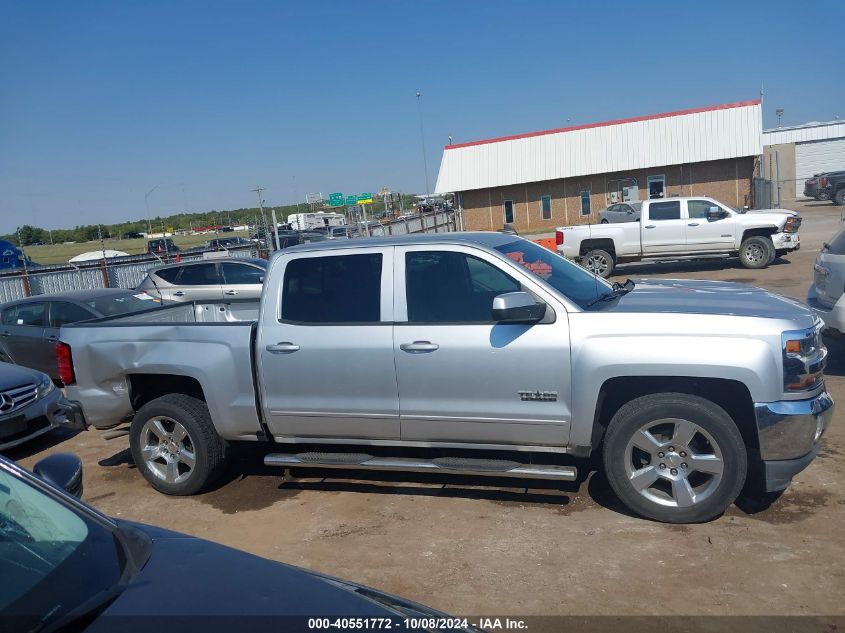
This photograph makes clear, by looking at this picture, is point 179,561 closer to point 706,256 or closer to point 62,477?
point 62,477

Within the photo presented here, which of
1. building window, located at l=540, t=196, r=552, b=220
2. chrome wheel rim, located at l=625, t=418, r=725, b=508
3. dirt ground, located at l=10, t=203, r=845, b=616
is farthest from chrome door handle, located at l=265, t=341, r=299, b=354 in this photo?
building window, located at l=540, t=196, r=552, b=220

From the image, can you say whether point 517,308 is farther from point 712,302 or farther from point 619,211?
point 619,211

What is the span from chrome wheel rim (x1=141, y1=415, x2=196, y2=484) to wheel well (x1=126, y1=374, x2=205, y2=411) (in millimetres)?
286

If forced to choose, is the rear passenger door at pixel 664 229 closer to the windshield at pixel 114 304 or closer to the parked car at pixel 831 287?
the parked car at pixel 831 287

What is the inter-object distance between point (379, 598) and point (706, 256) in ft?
57.6

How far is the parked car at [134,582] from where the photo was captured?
2.18 metres

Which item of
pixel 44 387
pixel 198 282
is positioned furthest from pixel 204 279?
pixel 44 387

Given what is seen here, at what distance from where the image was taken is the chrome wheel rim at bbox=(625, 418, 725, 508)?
15.4 ft

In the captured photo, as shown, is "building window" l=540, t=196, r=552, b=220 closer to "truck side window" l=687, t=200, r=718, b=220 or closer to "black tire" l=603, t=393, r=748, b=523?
"truck side window" l=687, t=200, r=718, b=220

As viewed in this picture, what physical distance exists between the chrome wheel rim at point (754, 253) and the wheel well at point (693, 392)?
14.1 metres

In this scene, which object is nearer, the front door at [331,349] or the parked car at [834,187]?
the front door at [331,349]

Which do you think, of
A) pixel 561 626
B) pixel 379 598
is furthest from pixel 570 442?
pixel 379 598

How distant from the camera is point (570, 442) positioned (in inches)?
196

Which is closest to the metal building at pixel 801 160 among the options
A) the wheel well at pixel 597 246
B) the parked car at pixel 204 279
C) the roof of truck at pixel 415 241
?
the wheel well at pixel 597 246
